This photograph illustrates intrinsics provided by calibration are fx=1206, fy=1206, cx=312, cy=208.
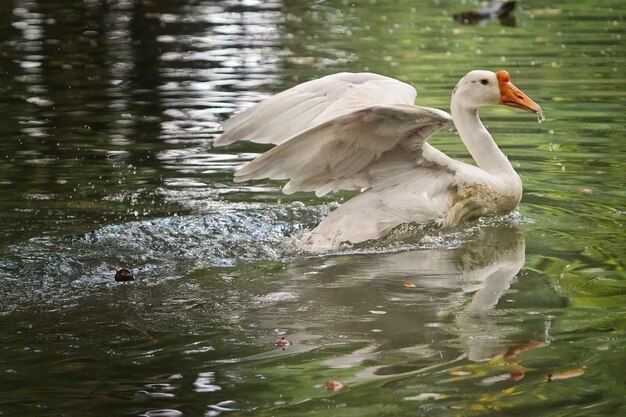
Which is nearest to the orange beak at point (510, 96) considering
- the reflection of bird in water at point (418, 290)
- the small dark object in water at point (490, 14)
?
the reflection of bird in water at point (418, 290)

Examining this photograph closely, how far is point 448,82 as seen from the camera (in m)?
13.3

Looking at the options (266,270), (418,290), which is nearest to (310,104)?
(266,270)

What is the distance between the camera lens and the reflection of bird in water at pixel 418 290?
18.6ft

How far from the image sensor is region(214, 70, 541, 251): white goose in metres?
7.27

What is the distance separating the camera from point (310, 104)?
786 centimetres

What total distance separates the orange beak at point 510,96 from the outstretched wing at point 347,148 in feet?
2.60

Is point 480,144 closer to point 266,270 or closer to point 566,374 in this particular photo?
point 266,270

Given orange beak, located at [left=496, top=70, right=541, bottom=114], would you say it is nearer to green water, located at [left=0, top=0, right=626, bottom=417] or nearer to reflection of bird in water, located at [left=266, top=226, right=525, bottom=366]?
green water, located at [left=0, top=0, right=626, bottom=417]

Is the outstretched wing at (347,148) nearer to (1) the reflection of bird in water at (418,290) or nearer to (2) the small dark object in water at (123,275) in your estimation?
(1) the reflection of bird in water at (418,290)

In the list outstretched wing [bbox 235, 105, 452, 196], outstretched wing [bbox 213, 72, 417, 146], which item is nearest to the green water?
outstretched wing [bbox 235, 105, 452, 196]

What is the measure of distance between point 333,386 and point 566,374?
99cm

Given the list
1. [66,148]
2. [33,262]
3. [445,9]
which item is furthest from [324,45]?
[33,262]

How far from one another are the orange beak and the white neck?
23 centimetres

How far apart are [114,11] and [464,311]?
49.1 feet
